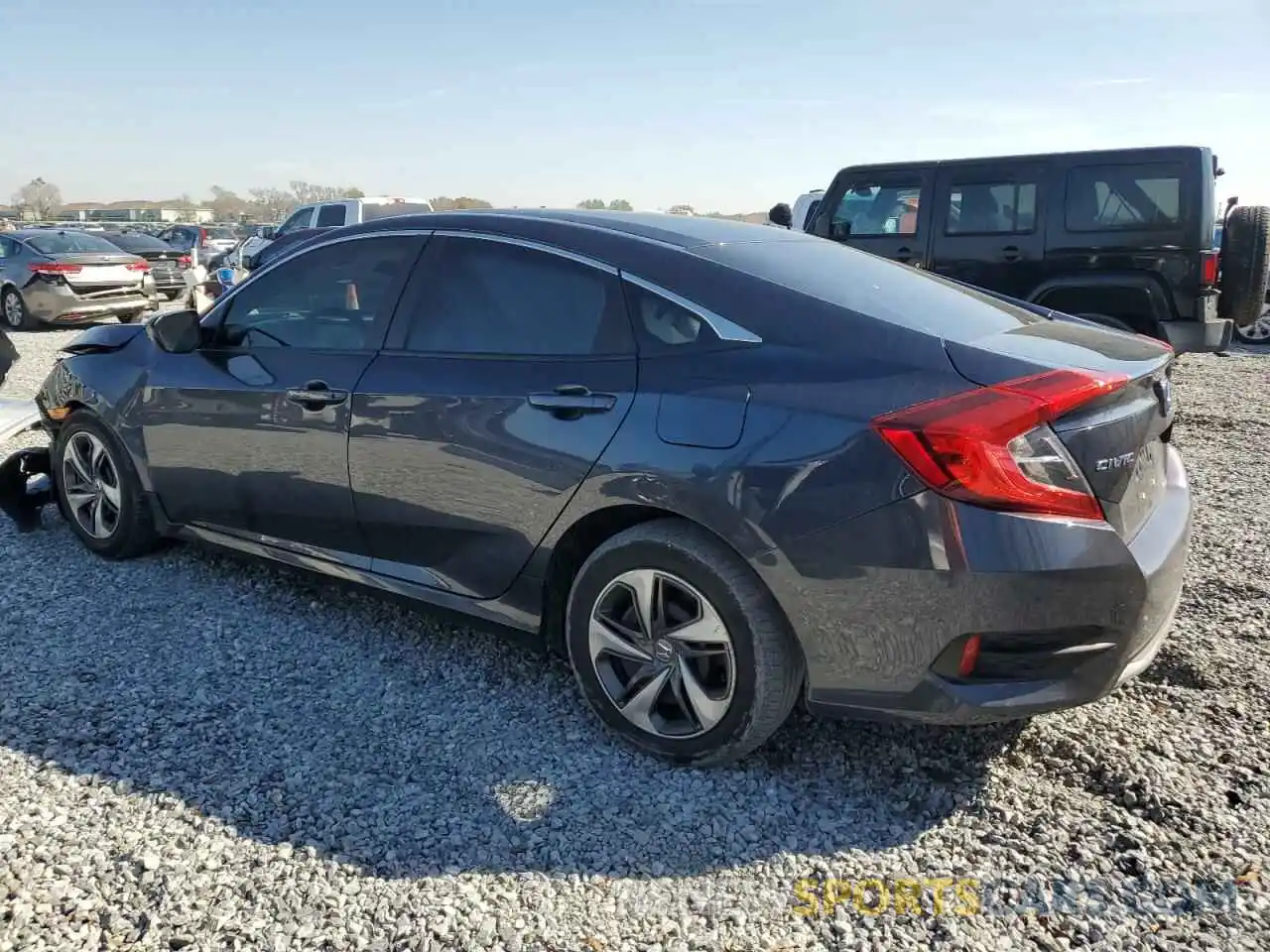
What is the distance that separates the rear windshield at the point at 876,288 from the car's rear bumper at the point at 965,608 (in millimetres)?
572

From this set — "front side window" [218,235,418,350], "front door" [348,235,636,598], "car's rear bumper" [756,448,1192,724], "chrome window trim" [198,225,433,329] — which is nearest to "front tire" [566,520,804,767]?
"car's rear bumper" [756,448,1192,724]

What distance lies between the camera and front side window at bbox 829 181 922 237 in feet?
29.8

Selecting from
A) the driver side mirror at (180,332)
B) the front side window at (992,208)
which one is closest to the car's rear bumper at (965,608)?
Result: the driver side mirror at (180,332)

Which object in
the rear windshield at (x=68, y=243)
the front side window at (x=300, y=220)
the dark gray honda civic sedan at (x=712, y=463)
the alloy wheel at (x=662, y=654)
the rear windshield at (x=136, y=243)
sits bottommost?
the alloy wheel at (x=662, y=654)

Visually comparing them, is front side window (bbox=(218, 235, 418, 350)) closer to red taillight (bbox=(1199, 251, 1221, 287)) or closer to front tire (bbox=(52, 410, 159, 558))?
front tire (bbox=(52, 410, 159, 558))

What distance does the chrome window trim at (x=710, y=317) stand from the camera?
8.69 ft

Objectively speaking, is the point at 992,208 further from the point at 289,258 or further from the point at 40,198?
the point at 40,198

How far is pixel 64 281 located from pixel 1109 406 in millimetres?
14581

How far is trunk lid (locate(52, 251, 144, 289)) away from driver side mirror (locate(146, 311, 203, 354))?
11525mm

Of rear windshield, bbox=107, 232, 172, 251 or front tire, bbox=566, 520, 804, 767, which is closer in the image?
front tire, bbox=566, 520, 804, 767

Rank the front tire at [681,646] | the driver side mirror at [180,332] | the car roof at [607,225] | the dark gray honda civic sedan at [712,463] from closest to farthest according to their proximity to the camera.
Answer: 1. the dark gray honda civic sedan at [712,463]
2. the front tire at [681,646]
3. the car roof at [607,225]
4. the driver side mirror at [180,332]

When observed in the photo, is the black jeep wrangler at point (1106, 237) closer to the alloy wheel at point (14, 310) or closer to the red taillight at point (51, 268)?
the red taillight at point (51, 268)

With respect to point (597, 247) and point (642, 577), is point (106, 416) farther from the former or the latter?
point (642, 577)

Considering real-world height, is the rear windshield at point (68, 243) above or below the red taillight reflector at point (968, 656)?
above
